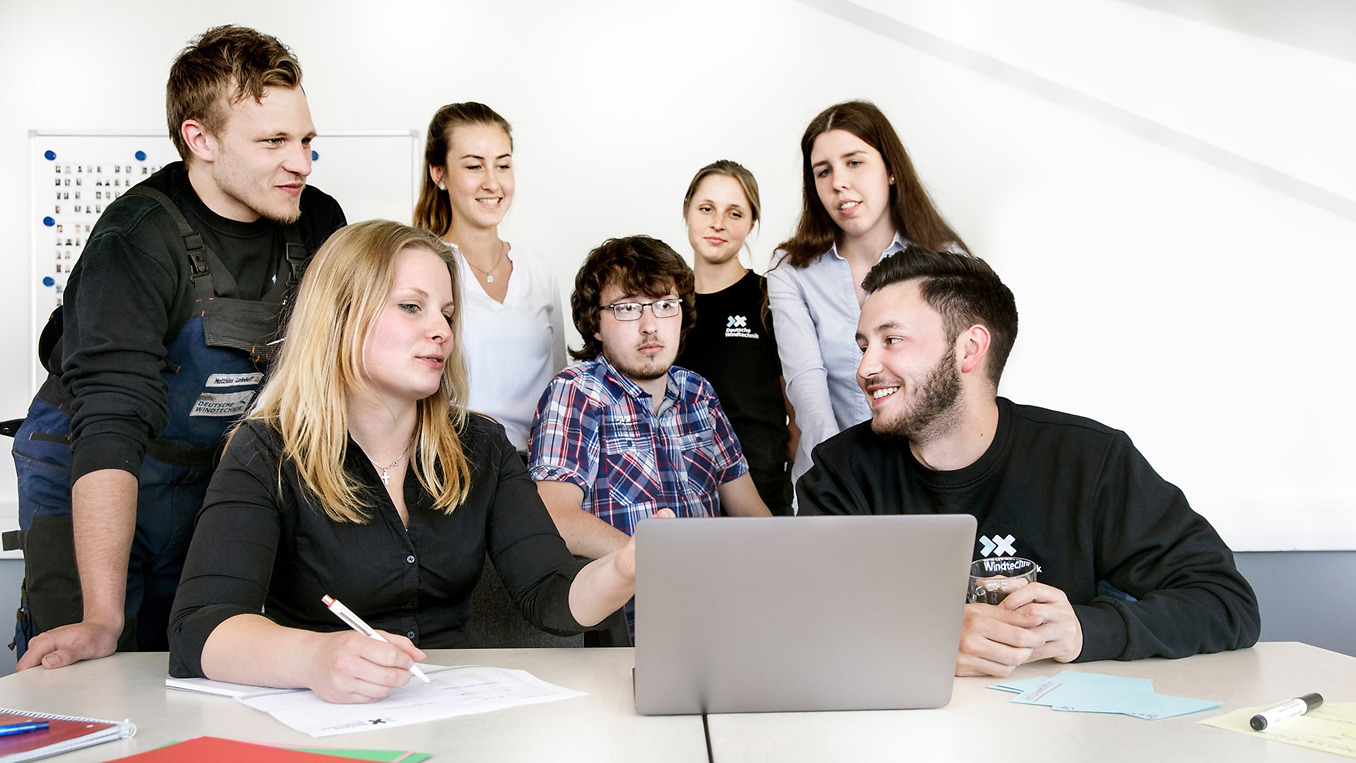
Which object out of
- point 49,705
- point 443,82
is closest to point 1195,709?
point 49,705

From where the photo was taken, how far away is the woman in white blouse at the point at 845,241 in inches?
101

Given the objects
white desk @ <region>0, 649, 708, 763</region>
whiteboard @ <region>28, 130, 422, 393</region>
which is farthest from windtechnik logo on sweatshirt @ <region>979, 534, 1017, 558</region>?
whiteboard @ <region>28, 130, 422, 393</region>

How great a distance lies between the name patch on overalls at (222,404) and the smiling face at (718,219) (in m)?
1.42

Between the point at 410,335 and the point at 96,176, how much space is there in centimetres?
247

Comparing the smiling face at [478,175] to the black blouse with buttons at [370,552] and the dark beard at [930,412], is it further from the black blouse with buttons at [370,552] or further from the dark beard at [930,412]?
the dark beard at [930,412]

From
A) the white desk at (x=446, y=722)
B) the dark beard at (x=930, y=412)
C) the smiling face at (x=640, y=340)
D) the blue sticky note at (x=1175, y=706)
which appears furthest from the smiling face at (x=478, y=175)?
the blue sticky note at (x=1175, y=706)

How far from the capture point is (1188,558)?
1550 millimetres

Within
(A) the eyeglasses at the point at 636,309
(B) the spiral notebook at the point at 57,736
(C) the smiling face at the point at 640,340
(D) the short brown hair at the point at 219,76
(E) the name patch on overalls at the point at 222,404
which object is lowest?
(B) the spiral notebook at the point at 57,736

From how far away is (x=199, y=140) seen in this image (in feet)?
6.43

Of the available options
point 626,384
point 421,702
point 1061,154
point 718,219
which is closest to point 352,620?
point 421,702

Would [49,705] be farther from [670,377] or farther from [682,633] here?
[670,377]

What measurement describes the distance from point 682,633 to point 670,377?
147cm

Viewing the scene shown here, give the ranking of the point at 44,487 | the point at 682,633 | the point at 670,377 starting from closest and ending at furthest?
1. the point at 682,633
2. the point at 44,487
3. the point at 670,377

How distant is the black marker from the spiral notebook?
1205 millimetres
